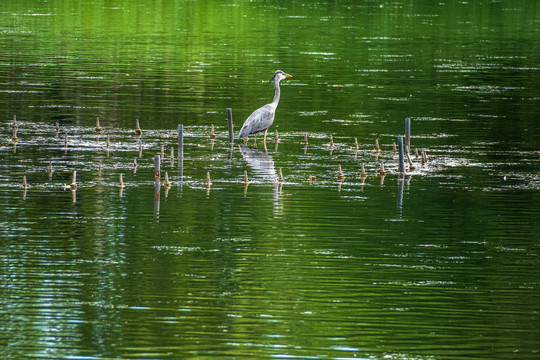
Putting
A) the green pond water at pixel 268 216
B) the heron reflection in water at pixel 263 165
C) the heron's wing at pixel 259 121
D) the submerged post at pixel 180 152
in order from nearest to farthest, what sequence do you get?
the green pond water at pixel 268 216, the heron reflection in water at pixel 263 165, the submerged post at pixel 180 152, the heron's wing at pixel 259 121

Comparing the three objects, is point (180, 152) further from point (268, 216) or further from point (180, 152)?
point (268, 216)

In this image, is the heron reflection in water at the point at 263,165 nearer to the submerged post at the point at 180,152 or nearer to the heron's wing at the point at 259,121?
the heron's wing at the point at 259,121

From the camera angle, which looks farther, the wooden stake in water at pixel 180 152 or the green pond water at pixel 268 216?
the wooden stake in water at pixel 180 152

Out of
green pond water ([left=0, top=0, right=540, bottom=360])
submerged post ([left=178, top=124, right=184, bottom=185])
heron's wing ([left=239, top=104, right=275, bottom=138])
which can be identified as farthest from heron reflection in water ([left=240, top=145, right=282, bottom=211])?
submerged post ([left=178, top=124, right=184, bottom=185])

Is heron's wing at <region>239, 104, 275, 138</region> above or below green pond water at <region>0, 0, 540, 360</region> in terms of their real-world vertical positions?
above

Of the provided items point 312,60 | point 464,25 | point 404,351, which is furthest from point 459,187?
point 464,25

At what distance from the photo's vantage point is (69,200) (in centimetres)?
3803

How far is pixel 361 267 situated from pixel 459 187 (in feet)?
42.0

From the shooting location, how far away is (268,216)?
36406 millimetres

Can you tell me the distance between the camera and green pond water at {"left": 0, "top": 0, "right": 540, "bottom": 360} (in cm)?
2489

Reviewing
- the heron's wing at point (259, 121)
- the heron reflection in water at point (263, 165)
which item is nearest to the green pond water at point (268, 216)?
the heron reflection in water at point (263, 165)

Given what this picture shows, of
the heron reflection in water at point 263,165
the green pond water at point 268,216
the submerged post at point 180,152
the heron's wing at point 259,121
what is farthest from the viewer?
the heron's wing at point 259,121

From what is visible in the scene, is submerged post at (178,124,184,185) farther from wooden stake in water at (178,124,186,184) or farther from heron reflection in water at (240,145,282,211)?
heron reflection in water at (240,145,282,211)

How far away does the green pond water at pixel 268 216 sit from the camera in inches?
980
